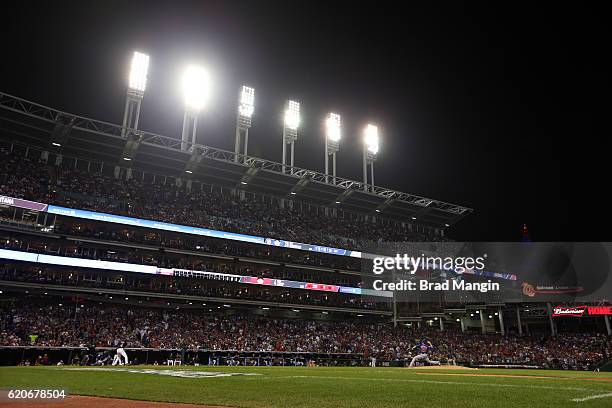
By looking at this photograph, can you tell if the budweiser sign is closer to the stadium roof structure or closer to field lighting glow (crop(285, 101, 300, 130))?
the stadium roof structure

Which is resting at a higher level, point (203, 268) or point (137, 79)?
point (137, 79)

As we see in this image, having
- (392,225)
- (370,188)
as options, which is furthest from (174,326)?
(392,225)

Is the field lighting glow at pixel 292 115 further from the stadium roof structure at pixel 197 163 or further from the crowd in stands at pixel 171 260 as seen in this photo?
the crowd in stands at pixel 171 260

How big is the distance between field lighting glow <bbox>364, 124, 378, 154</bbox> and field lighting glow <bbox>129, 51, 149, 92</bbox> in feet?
97.1

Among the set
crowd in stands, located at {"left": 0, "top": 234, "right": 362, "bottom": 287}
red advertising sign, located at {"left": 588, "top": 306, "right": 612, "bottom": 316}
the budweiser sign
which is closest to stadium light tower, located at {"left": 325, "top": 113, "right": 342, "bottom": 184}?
crowd in stands, located at {"left": 0, "top": 234, "right": 362, "bottom": 287}

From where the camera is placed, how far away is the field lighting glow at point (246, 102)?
5312 cm

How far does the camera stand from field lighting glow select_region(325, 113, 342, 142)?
57219 mm

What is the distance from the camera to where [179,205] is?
51.6 m

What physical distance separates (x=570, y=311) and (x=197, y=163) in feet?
169

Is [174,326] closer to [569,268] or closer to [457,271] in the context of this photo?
[457,271]

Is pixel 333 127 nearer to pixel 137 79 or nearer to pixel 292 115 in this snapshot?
pixel 292 115

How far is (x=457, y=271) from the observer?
6309 centimetres

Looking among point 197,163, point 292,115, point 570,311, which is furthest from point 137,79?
point 570,311

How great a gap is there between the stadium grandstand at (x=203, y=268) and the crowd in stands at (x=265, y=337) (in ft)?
0.73
